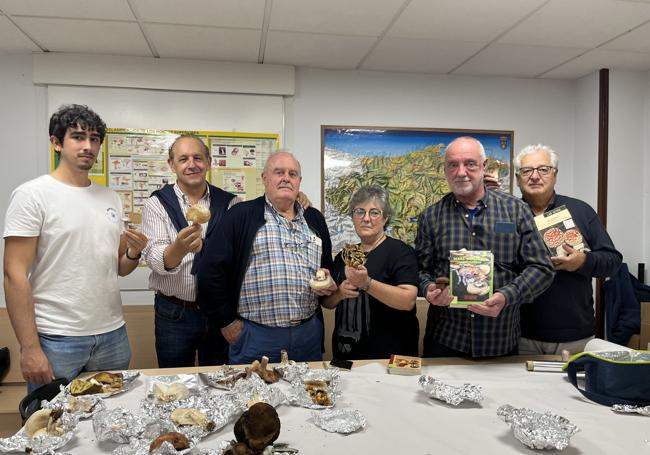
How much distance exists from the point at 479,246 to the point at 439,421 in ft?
2.80

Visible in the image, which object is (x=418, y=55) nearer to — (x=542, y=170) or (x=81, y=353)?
(x=542, y=170)

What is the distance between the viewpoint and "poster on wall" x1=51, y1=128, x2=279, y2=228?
142 inches

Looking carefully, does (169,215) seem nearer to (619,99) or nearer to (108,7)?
Result: (108,7)

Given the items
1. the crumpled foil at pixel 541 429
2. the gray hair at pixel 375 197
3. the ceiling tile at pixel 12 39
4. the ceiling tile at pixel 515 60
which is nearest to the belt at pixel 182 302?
the gray hair at pixel 375 197

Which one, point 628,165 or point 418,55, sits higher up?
point 418,55

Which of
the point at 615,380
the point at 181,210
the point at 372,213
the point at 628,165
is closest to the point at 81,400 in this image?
the point at 181,210

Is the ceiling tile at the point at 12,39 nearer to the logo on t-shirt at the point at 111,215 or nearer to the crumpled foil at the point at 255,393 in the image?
the logo on t-shirt at the point at 111,215

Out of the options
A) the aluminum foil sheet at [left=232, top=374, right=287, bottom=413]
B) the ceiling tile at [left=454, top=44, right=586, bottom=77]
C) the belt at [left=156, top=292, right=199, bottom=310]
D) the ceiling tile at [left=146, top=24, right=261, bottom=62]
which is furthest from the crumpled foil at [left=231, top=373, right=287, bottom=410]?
the ceiling tile at [left=454, top=44, right=586, bottom=77]

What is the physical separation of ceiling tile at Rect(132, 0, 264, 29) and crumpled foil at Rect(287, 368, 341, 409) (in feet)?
6.73

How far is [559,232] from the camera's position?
2064 mm

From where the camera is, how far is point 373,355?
208 centimetres

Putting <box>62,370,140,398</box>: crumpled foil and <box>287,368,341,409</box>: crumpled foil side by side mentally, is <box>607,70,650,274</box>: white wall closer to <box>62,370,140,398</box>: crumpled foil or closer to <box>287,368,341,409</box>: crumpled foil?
<box>287,368,341,409</box>: crumpled foil

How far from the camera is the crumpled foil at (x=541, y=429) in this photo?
122 cm

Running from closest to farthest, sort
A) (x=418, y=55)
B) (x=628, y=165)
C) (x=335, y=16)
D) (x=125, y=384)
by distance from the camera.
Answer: (x=125, y=384) → (x=335, y=16) → (x=418, y=55) → (x=628, y=165)
